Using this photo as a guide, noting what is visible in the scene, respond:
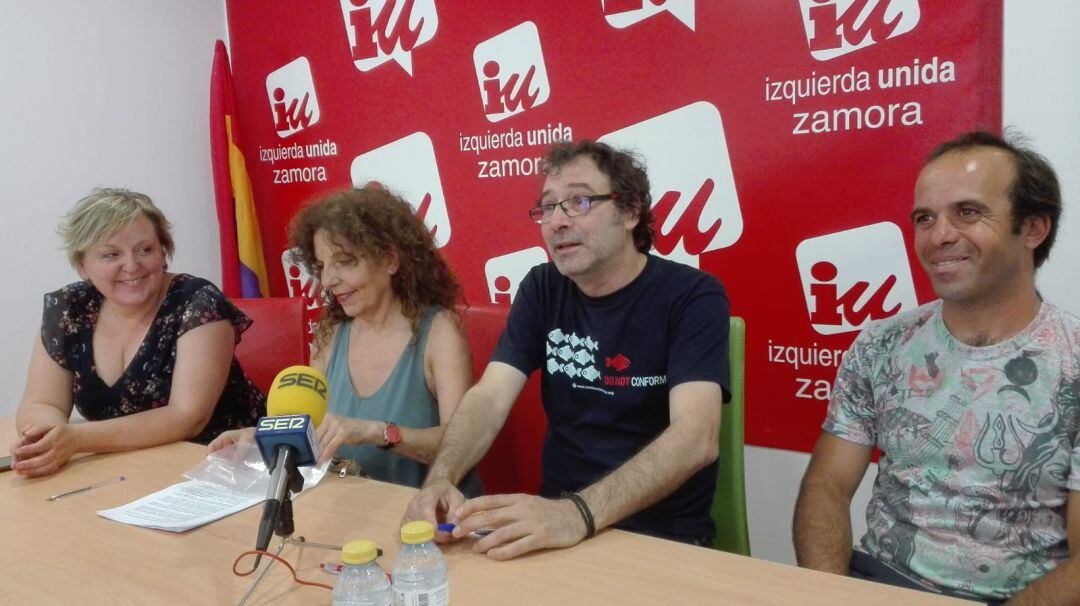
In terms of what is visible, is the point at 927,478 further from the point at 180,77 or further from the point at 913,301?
the point at 180,77

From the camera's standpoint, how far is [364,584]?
104 cm

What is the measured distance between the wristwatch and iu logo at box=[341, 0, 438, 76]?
1.92 metres

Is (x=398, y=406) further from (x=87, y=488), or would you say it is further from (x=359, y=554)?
(x=359, y=554)

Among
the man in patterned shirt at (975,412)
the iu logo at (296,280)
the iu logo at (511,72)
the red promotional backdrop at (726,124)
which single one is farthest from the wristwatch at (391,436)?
the iu logo at (296,280)

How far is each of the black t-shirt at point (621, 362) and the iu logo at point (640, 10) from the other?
983 millimetres

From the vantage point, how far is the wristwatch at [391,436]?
1.66m

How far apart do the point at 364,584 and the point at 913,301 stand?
1703 mm

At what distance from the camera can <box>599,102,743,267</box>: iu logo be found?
7.88 feet

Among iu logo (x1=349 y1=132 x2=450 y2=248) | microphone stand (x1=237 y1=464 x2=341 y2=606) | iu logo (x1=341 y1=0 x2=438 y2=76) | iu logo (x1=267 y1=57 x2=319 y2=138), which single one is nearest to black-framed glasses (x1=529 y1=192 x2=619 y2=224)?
microphone stand (x1=237 y1=464 x2=341 y2=606)

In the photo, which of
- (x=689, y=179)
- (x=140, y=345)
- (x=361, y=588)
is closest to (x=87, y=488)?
(x=140, y=345)

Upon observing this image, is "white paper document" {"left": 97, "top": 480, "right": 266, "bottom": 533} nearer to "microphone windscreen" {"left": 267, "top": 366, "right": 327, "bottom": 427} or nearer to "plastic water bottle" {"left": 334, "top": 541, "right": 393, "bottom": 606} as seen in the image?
"microphone windscreen" {"left": 267, "top": 366, "right": 327, "bottom": 427}

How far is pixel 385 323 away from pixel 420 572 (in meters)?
1.07

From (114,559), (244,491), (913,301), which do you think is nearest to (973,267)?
(913,301)

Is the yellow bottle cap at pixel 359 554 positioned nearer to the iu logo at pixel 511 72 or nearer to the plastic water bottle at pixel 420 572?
the plastic water bottle at pixel 420 572
